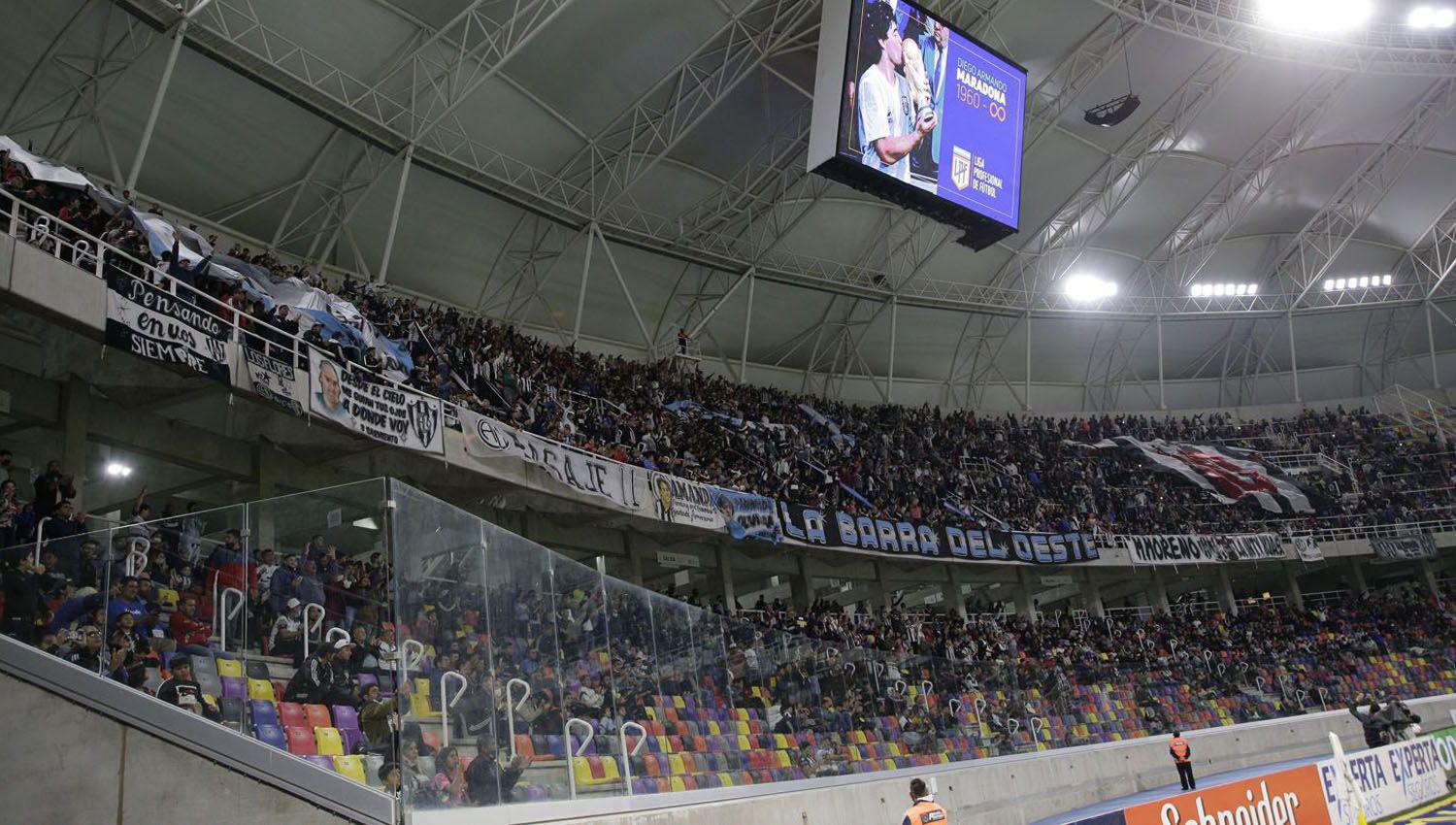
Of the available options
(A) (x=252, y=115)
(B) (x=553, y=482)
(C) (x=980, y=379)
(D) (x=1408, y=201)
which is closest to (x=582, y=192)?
(A) (x=252, y=115)

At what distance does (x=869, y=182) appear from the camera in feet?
75.8

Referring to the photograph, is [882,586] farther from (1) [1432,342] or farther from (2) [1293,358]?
(1) [1432,342]

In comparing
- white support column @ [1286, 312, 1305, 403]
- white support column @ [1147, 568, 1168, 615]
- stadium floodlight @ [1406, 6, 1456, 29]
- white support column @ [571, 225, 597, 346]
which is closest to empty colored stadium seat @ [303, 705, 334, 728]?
white support column @ [571, 225, 597, 346]

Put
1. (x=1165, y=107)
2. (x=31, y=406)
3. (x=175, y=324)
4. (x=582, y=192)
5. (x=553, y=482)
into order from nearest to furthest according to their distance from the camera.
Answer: (x=175, y=324)
(x=31, y=406)
(x=553, y=482)
(x=582, y=192)
(x=1165, y=107)

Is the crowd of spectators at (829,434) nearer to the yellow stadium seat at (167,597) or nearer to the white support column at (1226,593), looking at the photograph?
the white support column at (1226,593)

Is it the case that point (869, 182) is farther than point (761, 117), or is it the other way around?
point (761, 117)

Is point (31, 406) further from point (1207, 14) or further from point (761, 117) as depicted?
point (1207, 14)

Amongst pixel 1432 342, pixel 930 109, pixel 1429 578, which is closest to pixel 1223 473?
pixel 1429 578

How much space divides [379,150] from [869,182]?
11397 mm

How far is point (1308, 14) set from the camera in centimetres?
3083

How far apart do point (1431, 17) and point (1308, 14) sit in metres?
5.37

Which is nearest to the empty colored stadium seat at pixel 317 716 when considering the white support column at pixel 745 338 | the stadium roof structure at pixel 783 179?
the stadium roof structure at pixel 783 179

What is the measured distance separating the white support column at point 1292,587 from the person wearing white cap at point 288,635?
146 ft

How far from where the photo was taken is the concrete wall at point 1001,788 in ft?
27.9
